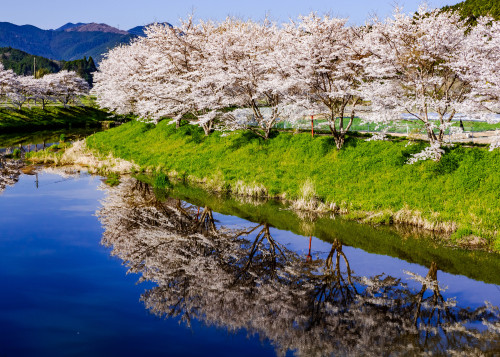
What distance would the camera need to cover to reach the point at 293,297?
51.6 feet

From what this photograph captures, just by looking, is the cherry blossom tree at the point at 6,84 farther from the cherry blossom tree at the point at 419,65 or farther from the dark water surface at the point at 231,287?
the cherry blossom tree at the point at 419,65

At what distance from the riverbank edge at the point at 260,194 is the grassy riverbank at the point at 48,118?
2626cm

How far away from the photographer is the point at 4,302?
15.2 meters

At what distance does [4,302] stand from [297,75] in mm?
22410

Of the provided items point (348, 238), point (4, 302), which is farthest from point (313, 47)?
point (4, 302)

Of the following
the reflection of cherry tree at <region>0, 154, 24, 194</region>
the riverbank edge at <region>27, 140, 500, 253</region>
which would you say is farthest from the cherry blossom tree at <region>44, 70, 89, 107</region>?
the reflection of cherry tree at <region>0, 154, 24, 194</region>

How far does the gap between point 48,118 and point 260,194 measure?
64.8 meters

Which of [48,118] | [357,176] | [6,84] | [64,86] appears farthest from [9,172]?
[64,86]

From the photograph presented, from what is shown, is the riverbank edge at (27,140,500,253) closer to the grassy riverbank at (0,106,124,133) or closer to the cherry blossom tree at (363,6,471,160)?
the cherry blossom tree at (363,6,471,160)

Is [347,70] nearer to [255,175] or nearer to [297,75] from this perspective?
[297,75]

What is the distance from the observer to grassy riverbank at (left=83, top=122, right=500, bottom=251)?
2250 centimetres

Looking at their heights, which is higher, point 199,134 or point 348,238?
point 199,134

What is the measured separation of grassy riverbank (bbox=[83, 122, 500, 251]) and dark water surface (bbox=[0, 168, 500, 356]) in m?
1.75

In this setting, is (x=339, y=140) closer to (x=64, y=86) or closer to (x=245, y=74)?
(x=245, y=74)
